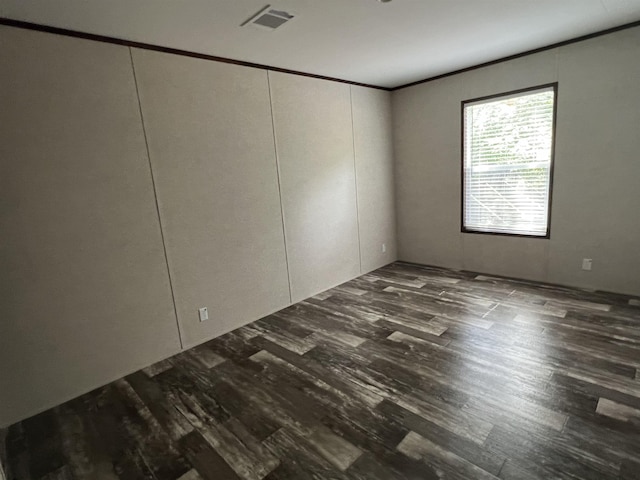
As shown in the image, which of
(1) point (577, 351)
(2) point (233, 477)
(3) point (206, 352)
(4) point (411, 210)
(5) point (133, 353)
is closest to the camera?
(2) point (233, 477)

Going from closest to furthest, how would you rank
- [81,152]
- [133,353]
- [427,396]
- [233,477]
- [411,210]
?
[233,477]
[427,396]
[81,152]
[133,353]
[411,210]

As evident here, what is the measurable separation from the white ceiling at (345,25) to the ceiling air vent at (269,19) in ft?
0.18

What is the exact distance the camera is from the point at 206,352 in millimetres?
2965

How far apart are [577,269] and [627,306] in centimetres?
61

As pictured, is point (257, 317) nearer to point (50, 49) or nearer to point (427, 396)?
point (427, 396)

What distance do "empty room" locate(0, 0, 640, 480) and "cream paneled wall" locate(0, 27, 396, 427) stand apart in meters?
0.02

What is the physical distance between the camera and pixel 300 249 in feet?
13.0

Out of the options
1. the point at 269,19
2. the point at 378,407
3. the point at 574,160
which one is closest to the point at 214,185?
the point at 269,19

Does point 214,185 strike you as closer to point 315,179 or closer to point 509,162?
point 315,179

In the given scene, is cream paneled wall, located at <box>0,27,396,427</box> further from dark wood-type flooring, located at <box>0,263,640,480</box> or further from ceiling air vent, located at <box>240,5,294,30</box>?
ceiling air vent, located at <box>240,5,294,30</box>

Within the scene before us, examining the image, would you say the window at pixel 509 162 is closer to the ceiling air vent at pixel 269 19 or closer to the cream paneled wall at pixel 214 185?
the cream paneled wall at pixel 214 185

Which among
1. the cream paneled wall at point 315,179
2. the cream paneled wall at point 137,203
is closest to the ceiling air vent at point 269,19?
the cream paneled wall at point 137,203

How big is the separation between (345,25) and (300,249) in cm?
234

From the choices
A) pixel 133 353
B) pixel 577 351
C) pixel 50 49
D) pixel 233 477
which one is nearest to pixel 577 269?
pixel 577 351
